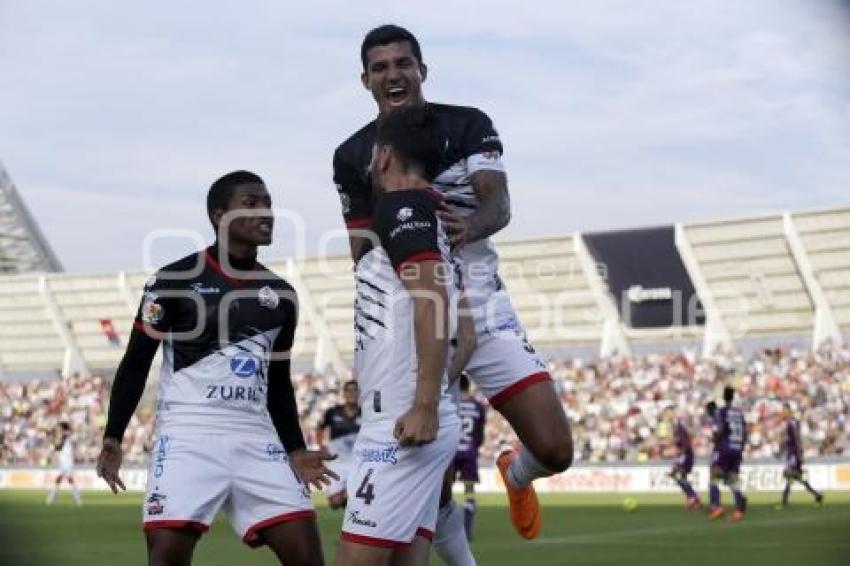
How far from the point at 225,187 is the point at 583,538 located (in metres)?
11.6

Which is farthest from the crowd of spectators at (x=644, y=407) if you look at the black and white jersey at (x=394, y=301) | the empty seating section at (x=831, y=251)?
the black and white jersey at (x=394, y=301)

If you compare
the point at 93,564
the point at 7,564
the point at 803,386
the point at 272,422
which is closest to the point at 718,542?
the point at 93,564

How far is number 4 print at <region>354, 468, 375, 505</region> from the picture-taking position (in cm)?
574

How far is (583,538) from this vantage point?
1808 cm

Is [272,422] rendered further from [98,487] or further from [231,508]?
[98,487]

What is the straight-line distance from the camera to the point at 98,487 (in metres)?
45.8

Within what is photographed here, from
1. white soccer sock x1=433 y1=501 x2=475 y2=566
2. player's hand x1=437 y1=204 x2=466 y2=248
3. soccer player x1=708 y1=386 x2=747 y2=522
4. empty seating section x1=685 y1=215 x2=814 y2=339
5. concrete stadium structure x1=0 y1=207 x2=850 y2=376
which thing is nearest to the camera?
player's hand x1=437 y1=204 x2=466 y2=248

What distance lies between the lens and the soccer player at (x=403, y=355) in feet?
18.1

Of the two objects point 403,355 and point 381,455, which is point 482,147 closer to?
point 403,355

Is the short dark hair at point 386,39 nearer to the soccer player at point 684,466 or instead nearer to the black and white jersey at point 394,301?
the black and white jersey at point 394,301

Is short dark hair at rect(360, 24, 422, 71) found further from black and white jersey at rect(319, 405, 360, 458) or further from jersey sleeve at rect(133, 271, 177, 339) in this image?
black and white jersey at rect(319, 405, 360, 458)

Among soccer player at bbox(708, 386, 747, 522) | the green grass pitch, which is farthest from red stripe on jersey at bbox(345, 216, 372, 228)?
soccer player at bbox(708, 386, 747, 522)

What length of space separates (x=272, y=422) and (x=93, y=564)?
8242 millimetres

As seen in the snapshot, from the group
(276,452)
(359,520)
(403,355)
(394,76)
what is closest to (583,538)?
(276,452)
